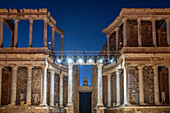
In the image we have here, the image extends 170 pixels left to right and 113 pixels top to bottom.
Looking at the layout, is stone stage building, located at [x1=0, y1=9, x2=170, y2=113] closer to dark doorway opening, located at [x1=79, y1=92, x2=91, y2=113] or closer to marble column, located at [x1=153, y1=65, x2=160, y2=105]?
marble column, located at [x1=153, y1=65, x2=160, y2=105]

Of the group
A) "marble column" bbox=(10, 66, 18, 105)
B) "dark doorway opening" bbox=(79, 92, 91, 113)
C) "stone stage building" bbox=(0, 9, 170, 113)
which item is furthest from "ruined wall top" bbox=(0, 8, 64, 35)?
"dark doorway opening" bbox=(79, 92, 91, 113)

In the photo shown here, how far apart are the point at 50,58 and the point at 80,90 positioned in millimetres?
10709

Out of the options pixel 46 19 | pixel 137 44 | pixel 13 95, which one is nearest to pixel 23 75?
pixel 13 95

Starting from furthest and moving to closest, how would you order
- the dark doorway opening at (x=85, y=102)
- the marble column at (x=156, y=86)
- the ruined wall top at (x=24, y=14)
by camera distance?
the dark doorway opening at (x=85, y=102) → the ruined wall top at (x=24, y=14) → the marble column at (x=156, y=86)

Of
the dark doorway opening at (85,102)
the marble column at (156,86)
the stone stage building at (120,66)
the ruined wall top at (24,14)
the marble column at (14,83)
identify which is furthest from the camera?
the dark doorway opening at (85,102)

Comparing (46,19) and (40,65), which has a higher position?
(46,19)

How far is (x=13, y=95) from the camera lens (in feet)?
114

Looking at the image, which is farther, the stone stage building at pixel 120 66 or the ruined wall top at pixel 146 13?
the ruined wall top at pixel 146 13

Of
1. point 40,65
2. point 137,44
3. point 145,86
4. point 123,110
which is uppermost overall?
point 137,44

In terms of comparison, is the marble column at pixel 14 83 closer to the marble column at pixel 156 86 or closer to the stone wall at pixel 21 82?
the stone wall at pixel 21 82

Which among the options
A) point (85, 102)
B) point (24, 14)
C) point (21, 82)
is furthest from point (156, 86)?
point (24, 14)

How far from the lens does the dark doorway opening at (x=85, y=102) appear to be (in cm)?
4588

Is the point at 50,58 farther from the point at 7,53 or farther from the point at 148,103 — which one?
the point at 148,103

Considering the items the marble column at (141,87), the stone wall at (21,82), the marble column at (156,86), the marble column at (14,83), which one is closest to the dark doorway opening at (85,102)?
the stone wall at (21,82)
